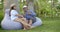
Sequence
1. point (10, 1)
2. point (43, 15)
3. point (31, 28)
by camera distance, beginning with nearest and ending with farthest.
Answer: point (31, 28) → point (10, 1) → point (43, 15)

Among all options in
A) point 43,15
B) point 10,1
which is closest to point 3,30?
point 10,1

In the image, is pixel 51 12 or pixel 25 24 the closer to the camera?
pixel 25 24

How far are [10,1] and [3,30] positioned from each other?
1.67m

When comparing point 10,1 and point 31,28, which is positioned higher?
point 10,1

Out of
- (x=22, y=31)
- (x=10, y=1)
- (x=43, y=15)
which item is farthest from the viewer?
(x=43, y=15)

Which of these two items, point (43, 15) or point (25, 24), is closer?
point (25, 24)

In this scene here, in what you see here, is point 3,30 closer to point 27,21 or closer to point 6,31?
point 6,31

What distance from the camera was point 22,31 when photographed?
6523 mm

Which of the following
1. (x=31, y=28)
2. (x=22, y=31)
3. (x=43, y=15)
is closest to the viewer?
(x=22, y=31)

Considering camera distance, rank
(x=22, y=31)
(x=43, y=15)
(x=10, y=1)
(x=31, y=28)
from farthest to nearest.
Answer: (x=43, y=15)
(x=10, y=1)
(x=31, y=28)
(x=22, y=31)

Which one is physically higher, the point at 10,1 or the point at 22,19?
the point at 10,1

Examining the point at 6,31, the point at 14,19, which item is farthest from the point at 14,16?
the point at 6,31

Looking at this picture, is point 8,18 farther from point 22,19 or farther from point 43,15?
point 43,15

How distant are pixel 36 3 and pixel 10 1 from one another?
3.70 metres
